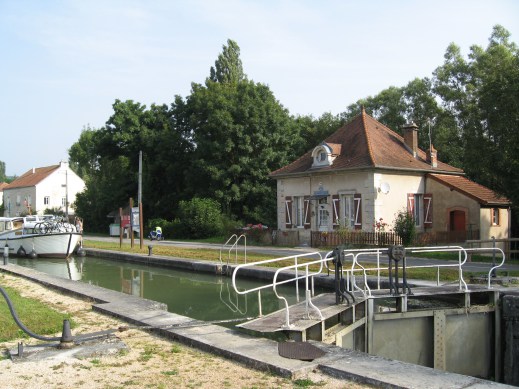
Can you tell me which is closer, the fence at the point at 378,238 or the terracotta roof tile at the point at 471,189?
the fence at the point at 378,238

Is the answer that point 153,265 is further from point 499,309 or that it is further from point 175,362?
point 175,362

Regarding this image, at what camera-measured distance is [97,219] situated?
164ft

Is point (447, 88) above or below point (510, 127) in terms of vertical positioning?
above

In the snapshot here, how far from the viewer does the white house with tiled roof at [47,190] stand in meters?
71.1

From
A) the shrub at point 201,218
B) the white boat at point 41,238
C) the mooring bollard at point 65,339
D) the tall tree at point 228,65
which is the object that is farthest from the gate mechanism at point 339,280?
the tall tree at point 228,65

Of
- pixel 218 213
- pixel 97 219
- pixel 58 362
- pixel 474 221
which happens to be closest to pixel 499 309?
pixel 58 362

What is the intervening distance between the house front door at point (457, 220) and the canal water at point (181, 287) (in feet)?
50.7

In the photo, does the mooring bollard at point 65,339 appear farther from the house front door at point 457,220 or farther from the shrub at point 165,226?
the shrub at point 165,226

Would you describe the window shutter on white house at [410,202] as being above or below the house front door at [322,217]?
above

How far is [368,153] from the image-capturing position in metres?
27.1

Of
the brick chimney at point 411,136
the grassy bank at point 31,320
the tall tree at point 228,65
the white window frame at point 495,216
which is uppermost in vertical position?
the tall tree at point 228,65

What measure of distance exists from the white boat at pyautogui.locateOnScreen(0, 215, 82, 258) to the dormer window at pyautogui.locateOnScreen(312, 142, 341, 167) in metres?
13.6

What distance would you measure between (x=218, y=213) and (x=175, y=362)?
101 feet

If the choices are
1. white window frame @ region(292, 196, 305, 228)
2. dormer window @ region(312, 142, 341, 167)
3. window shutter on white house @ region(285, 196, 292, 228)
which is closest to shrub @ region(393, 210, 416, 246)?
dormer window @ region(312, 142, 341, 167)
